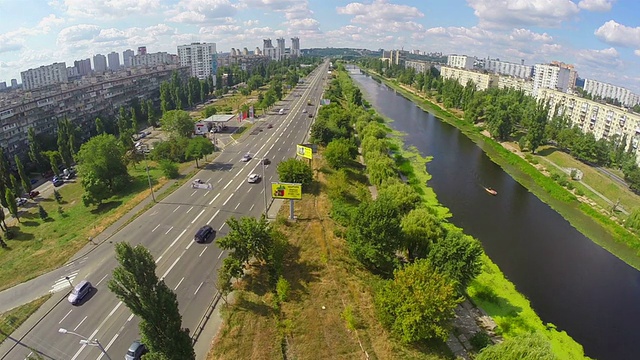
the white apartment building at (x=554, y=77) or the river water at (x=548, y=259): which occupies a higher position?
the white apartment building at (x=554, y=77)

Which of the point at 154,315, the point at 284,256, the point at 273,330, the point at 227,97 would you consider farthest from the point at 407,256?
the point at 227,97

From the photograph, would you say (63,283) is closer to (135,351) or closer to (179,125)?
(135,351)

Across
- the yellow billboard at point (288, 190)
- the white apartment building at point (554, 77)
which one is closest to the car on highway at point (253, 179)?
the yellow billboard at point (288, 190)

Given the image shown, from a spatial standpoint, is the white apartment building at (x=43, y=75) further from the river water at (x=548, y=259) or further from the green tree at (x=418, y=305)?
the green tree at (x=418, y=305)

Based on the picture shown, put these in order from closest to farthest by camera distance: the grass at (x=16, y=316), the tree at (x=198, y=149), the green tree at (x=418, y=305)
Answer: the green tree at (x=418, y=305) → the grass at (x=16, y=316) → the tree at (x=198, y=149)

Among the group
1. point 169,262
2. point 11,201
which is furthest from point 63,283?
point 11,201

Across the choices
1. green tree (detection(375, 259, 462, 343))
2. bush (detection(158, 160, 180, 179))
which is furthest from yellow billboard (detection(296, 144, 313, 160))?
green tree (detection(375, 259, 462, 343))

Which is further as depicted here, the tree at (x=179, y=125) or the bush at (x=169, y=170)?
the tree at (x=179, y=125)

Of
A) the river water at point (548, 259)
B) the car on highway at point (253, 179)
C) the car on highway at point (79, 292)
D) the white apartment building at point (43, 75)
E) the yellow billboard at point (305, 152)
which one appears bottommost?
the river water at point (548, 259)
